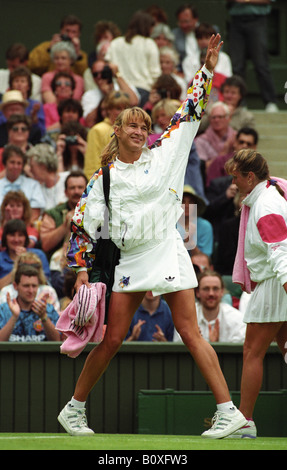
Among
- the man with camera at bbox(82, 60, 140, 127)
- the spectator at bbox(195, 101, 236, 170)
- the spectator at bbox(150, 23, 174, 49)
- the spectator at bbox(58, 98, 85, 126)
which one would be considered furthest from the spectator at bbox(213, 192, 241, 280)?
the spectator at bbox(150, 23, 174, 49)

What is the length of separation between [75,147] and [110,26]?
3.16m

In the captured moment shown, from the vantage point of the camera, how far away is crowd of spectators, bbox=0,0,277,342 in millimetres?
9625

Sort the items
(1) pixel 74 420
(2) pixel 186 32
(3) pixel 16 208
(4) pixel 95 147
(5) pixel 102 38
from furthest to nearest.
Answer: (2) pixel 186 32 → (5) pixel 102 38 → (4) pixel 95 147 → (3) pixel 16 208 → (1) pixel 74 420

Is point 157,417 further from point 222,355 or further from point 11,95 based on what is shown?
point 11,95

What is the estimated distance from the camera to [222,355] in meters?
8.87

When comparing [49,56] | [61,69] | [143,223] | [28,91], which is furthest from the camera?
[49,56]

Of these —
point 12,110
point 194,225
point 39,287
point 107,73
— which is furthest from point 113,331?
point 107,73

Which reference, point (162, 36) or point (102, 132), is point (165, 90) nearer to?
point (102, 132)

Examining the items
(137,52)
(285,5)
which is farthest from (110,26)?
(285,5)

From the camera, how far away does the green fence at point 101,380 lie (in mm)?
8789

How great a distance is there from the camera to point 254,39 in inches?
590

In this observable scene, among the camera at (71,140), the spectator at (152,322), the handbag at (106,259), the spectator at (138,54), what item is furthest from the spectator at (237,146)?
the handbag at (106,259)

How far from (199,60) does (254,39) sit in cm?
82

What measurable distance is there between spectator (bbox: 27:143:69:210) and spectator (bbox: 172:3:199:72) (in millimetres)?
3483
